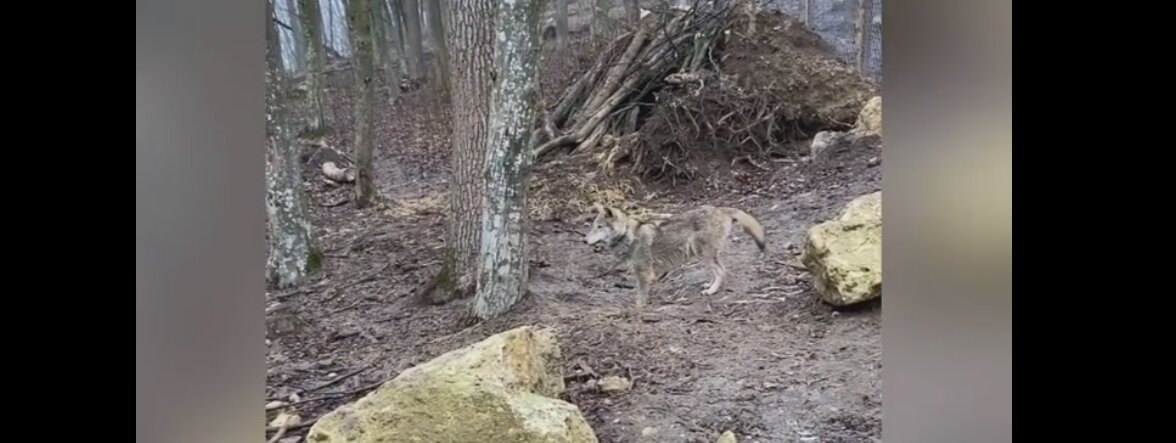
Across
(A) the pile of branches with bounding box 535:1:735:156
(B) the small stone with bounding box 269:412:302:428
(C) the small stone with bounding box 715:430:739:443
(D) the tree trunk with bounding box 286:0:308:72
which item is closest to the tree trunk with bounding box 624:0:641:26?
(A) the pile of branches with bounding box 535:1:735:156

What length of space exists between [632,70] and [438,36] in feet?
1.62

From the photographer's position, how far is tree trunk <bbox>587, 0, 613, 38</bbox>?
6.06 feet

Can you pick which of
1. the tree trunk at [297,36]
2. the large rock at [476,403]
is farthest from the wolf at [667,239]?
the tree trunk at [297,36]

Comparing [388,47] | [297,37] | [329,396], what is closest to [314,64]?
[297,37]

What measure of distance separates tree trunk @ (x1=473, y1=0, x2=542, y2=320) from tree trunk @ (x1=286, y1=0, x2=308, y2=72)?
48 cm

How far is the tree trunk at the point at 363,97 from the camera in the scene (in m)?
1.86

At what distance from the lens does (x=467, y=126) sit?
1888mm

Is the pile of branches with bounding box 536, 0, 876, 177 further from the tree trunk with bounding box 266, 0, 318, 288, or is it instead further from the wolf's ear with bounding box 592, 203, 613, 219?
the tree trunk with bounding box 266, 0, 318, 288

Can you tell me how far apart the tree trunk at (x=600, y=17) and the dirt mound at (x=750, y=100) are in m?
0.22
